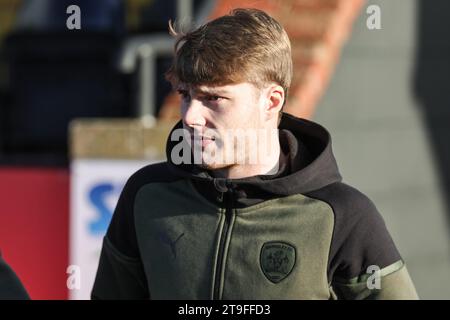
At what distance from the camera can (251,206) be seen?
10.4 feet

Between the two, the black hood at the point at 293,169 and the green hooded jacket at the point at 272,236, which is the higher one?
the black hood at the point at 293,169

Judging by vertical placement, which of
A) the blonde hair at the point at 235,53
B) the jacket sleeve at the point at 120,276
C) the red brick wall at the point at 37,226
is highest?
the blonde hair at the point at 235,53

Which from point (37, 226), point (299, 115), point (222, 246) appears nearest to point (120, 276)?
point (222, 246)

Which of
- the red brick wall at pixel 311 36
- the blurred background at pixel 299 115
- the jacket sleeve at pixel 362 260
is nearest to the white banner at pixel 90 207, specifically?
the blurred background at pixel 299 115

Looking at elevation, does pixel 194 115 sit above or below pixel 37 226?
above

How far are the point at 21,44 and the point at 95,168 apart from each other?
2.40 metres

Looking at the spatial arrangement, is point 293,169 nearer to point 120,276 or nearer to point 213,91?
point 213,91

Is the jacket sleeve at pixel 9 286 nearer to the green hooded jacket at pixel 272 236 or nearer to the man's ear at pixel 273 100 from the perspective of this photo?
the green hooded jacket at pixel 272 236

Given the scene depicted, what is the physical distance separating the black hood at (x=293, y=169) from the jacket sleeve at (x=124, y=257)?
19 centimetres

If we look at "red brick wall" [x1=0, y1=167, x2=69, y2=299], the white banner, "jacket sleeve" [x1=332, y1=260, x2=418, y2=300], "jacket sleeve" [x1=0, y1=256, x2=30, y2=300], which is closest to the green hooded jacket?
"jacket sleeve" [x1=332, y1=260, x2=418, y2=300]

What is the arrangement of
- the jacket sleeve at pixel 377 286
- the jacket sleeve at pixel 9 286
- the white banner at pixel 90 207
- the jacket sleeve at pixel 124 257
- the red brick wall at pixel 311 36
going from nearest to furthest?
the jacket sleeve at pixel 9 286 < the jacket sleeve at pixel 377 286 < the jacket sleeve at pixel 124 257 < the red brick wall at pixel 311 36 < the white banner at pixel 90 207

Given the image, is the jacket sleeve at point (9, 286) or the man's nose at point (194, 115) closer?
the jacket sleeve at point (9, 286)

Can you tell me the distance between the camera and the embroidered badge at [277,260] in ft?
10.1

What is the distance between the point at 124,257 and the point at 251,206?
16.6 inches
